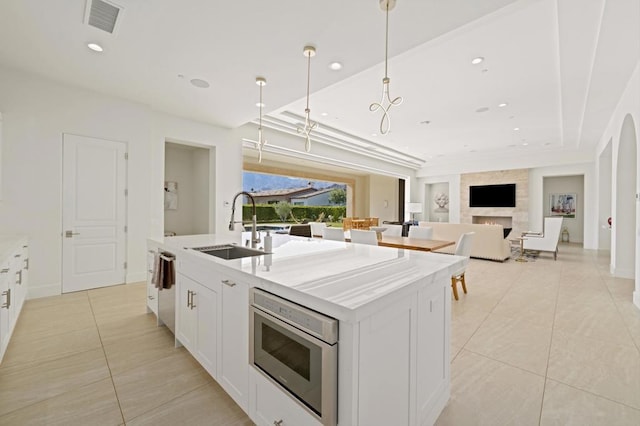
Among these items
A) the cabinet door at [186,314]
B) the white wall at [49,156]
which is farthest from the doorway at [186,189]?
the cabinet door at [186,314]

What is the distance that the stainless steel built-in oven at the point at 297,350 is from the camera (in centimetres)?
97

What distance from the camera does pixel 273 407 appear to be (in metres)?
1.25

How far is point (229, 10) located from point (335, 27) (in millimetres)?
904

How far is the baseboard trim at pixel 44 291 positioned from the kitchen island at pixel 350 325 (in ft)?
9.80

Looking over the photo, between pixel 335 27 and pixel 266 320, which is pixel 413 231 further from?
pixel 266 320

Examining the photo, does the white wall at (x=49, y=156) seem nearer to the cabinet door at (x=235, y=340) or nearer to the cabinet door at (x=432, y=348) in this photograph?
the cabinet door at (x=235, y=340)

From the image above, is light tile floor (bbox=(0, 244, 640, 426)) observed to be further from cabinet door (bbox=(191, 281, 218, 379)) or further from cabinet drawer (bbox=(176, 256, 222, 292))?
cabinet drawer (bbox=(176, 256, 222, 292))

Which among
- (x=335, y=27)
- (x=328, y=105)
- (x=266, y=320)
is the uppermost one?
(x=328, y=105)

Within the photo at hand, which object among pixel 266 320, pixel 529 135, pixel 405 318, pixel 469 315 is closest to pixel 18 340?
pixel 266 320

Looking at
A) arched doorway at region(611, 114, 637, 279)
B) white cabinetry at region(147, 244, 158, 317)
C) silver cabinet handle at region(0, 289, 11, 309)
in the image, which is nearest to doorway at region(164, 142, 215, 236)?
white cabinetry at region(147, 244, 158, 317)

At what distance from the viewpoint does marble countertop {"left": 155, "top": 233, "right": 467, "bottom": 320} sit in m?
1.01

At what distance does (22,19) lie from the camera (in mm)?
2459

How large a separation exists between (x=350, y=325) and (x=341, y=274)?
45 cm

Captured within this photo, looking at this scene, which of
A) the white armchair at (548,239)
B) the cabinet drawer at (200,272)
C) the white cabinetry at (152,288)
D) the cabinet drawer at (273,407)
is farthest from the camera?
the white armchair at (548,239)
